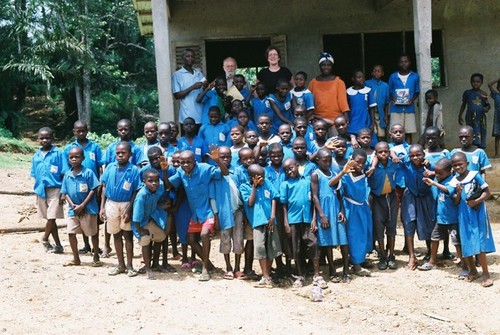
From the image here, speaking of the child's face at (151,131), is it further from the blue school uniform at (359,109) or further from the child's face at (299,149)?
the blue school uniform at (359,109)

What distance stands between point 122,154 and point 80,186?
1.99 ft

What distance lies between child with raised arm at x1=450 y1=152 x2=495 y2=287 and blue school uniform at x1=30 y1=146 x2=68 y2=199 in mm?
4062

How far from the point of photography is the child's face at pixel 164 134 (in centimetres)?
628

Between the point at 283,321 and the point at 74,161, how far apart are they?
271 cm

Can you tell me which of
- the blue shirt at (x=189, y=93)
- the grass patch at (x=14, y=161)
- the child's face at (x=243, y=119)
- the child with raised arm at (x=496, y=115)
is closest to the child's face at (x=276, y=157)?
the child's face at (x=243, y=119)

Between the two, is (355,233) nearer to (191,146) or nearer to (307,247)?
(307,247)

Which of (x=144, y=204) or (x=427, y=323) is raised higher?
(x=144, y=204)

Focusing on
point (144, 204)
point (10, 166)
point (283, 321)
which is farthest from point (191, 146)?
point (10, 166)

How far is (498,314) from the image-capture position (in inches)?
194

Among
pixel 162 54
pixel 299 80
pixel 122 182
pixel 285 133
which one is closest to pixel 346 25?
pixel 299 80

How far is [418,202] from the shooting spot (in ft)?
20.0

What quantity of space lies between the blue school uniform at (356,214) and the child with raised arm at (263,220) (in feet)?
2.31

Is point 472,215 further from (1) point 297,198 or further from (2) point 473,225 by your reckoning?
(1) point 297,198

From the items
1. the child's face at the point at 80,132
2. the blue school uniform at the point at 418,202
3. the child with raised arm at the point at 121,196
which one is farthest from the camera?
the child's face at the point at 80,132
